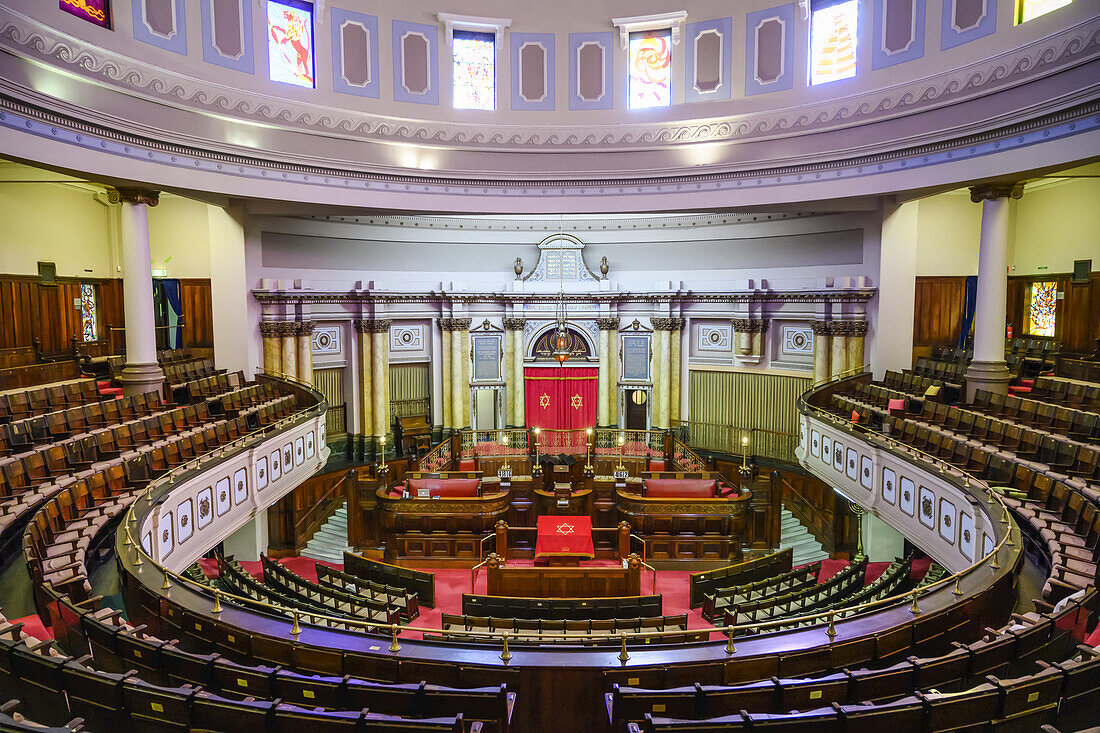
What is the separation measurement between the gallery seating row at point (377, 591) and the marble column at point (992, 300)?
12733mm

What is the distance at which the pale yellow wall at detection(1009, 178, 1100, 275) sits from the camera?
16594 millimetres

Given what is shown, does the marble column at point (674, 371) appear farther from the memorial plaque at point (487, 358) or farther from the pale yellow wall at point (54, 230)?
the pale yellow wall at point (54, 230)

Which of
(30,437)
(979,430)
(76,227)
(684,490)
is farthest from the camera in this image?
(76,227)

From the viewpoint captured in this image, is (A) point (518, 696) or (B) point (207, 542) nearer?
(A) point (518, 696)

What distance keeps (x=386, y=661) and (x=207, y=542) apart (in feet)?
19.1

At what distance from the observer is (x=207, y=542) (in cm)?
1015

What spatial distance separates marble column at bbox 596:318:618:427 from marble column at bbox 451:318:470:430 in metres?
4.78

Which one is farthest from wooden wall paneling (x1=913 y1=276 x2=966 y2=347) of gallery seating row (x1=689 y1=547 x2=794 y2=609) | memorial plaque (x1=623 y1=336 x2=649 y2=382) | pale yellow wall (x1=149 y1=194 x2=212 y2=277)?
pale yellow wall (x1=149 y1=194 x2=212 y2=277)

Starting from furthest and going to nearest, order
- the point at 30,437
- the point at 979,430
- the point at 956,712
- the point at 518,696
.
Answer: the point at 979,430 < the point at 30,437 < the point at 518,696 < the point at 956,712

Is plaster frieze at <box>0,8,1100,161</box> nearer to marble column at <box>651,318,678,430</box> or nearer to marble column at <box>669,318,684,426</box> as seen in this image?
→ marble column at <box>651,318,678,430</box>

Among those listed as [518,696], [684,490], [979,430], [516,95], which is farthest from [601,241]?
[518,696]

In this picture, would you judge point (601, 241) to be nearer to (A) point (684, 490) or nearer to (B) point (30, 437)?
(A) point (684, 490)

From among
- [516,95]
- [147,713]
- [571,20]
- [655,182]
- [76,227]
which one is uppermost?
[571,20]

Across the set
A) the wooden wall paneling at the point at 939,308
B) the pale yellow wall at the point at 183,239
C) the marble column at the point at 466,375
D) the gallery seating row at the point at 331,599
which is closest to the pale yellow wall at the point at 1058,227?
the wooden wall paneling at the point at 939,308
